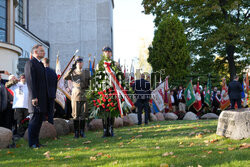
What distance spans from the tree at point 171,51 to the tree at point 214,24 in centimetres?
384

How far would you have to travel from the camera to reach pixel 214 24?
30047 mm

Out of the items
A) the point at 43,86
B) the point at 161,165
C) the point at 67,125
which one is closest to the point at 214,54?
the point at 67,125

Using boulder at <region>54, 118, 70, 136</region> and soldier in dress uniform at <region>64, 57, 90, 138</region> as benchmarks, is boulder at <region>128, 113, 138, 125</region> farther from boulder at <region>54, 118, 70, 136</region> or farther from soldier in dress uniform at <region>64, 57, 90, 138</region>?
soldier in dress uniform at <region>64, 57, 90, 138</region>

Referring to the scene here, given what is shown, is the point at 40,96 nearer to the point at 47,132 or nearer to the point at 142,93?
the point at 47,132

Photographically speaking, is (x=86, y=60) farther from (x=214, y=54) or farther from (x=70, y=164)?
(x=70, y=164)

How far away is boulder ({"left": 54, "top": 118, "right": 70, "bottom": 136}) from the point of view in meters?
9.82

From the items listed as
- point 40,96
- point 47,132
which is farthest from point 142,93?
point 40,96

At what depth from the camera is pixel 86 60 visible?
110 ft

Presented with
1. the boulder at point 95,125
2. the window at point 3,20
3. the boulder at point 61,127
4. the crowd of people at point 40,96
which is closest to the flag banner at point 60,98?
the boulder at point 95,125

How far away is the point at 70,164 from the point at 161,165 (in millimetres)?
1459

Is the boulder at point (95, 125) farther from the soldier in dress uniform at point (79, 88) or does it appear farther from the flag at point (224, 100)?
the flag at point (224, 100)

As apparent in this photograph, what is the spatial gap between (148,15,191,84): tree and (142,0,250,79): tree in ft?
12.6

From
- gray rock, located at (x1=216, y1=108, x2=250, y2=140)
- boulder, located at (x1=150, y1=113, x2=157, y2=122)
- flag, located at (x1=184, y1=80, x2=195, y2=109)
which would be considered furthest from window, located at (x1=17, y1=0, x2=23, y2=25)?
gray rock, located at (x1=216, y1=108, x2=250, y2=140)

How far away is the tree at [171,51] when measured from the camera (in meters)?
23.7
